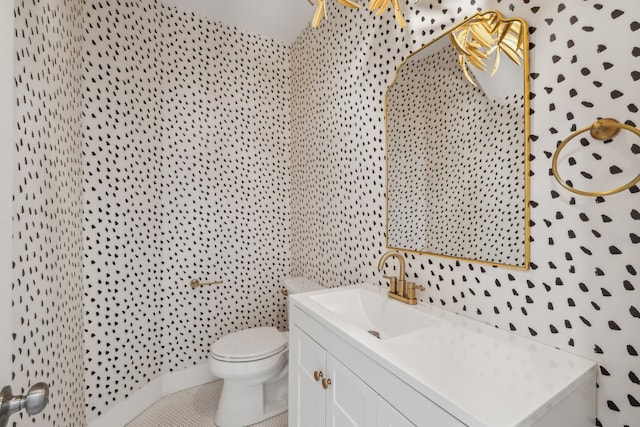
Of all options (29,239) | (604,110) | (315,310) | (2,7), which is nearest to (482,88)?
(604,110)

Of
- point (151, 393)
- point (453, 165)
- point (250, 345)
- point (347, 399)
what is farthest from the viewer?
point (151, 393)

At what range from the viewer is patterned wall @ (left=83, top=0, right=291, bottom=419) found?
1.81 metres

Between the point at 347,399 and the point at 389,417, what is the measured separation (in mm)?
219

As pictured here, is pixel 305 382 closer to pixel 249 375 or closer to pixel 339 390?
A: pixel 339 390

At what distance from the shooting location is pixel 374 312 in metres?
1.39

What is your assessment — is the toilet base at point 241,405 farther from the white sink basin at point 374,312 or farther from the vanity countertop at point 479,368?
the vanity countertop at point 479,368

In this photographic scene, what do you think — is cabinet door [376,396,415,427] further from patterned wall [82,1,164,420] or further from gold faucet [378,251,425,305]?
patterned wall [82,1,164,420]

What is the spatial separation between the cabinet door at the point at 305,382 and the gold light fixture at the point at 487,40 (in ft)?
4.19

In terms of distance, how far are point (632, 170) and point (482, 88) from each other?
1.80 ft

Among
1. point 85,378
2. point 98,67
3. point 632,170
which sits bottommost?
point 85,378

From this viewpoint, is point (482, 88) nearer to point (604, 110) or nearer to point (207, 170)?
point (604, 110)

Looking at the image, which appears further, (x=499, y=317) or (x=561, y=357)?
(x=499, y=317)

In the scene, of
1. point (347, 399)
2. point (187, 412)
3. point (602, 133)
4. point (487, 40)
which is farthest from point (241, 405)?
point (487, 40)

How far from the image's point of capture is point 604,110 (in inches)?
30.8
